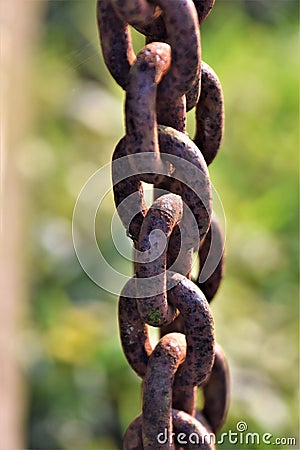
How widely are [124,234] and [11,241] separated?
1.22 feet

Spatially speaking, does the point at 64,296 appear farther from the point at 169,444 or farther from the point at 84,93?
the point at 169,444

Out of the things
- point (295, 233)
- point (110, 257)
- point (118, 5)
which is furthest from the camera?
point (295, 233)

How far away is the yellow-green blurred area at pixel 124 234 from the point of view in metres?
1.98

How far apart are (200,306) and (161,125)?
0.42 ft

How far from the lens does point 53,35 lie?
3445 millimetres

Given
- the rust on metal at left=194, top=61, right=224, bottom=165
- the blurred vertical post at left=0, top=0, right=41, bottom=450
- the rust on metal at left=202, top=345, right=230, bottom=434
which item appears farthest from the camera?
the blurred vertical post at left=0, top=0, right=41, bottom=450

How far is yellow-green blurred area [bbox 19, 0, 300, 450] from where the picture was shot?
6.51 feet

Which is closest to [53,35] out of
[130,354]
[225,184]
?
[225,184]

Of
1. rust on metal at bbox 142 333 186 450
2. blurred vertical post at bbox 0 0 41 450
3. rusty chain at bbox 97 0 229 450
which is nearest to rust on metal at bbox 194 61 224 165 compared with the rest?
rusty chain at bbox 97 0 229 450

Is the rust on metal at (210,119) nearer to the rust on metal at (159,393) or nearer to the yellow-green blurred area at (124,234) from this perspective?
the rust on metal at (159,393)

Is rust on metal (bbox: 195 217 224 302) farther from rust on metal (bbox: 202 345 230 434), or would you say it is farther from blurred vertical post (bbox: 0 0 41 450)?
blurred vertical post (bbox: 0 0 41 450)

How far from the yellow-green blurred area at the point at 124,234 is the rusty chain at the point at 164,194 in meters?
0.92

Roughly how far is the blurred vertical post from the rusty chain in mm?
783

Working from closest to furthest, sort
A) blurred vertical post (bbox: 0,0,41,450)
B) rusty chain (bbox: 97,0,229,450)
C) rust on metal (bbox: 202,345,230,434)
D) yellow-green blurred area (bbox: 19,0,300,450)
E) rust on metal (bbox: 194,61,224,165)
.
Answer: rusty chain (bbox: 97,0,229,450) → rust on metal (bbox: 194,61,224,165) → rust on metal (bbox: 202,345,230,434) → blurred vertical post (bbox: 0,0,41,450) → yellow-green blurred area (bbox: 19,0,300,450)
